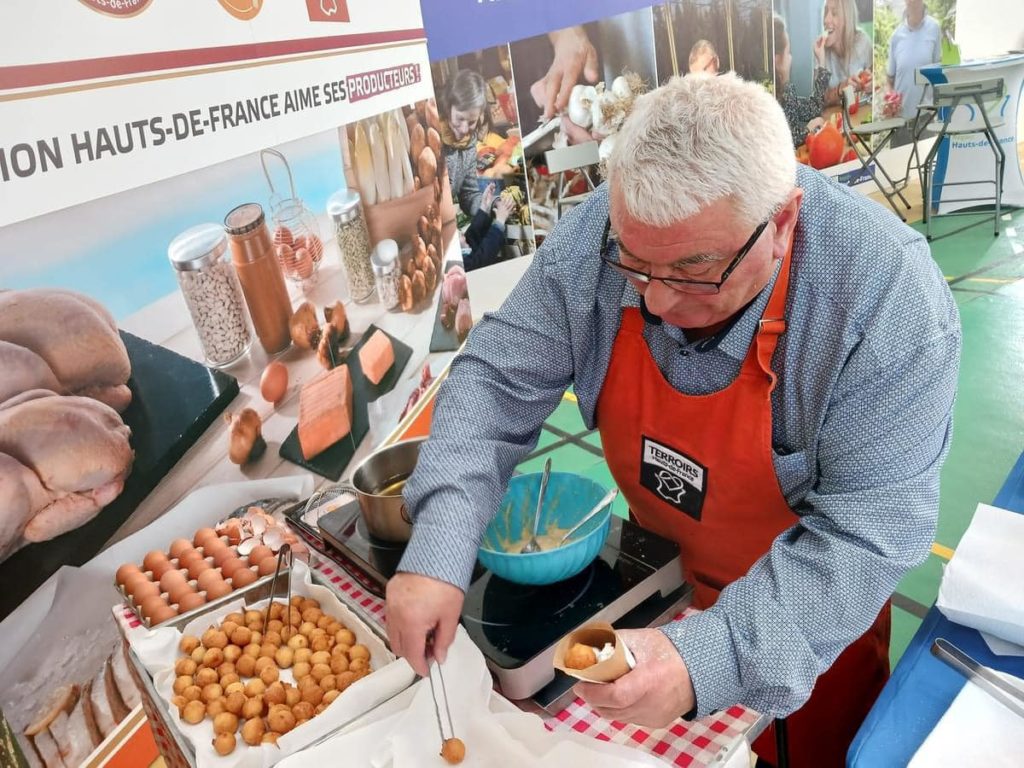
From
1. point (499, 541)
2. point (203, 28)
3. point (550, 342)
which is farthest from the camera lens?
point (203, 28)

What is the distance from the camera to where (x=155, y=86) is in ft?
6.91

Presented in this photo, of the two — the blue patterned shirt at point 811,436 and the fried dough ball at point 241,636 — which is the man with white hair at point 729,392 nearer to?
the blue patterned shirt at point 811,436

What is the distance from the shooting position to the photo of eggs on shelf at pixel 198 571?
167 cm

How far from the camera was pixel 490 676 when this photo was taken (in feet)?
3.89

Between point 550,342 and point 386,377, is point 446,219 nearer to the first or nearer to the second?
point 386,377

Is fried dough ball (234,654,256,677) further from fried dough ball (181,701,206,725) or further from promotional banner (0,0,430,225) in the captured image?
promotional banner (0,0,430,225)

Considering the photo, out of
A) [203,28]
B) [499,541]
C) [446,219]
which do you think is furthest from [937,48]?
[499,541]

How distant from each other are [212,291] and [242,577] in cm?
101

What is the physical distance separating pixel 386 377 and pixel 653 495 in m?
1.96

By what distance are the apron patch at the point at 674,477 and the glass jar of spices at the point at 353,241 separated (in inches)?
72.6

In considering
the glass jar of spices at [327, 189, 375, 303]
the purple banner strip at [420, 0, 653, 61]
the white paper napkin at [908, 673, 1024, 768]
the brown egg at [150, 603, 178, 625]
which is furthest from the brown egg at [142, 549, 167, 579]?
the purple banner strip at [420, 0, 653, 61]

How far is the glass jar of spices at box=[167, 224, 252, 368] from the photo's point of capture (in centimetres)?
230

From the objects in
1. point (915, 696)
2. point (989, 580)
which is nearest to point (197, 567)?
point (915, 696)

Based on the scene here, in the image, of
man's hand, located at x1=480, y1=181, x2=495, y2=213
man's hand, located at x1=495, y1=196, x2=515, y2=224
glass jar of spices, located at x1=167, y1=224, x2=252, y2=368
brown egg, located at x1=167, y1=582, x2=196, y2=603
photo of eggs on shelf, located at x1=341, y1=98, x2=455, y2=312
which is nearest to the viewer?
brown egg, located at x1=167, y1=582, x2=196, y2=603
